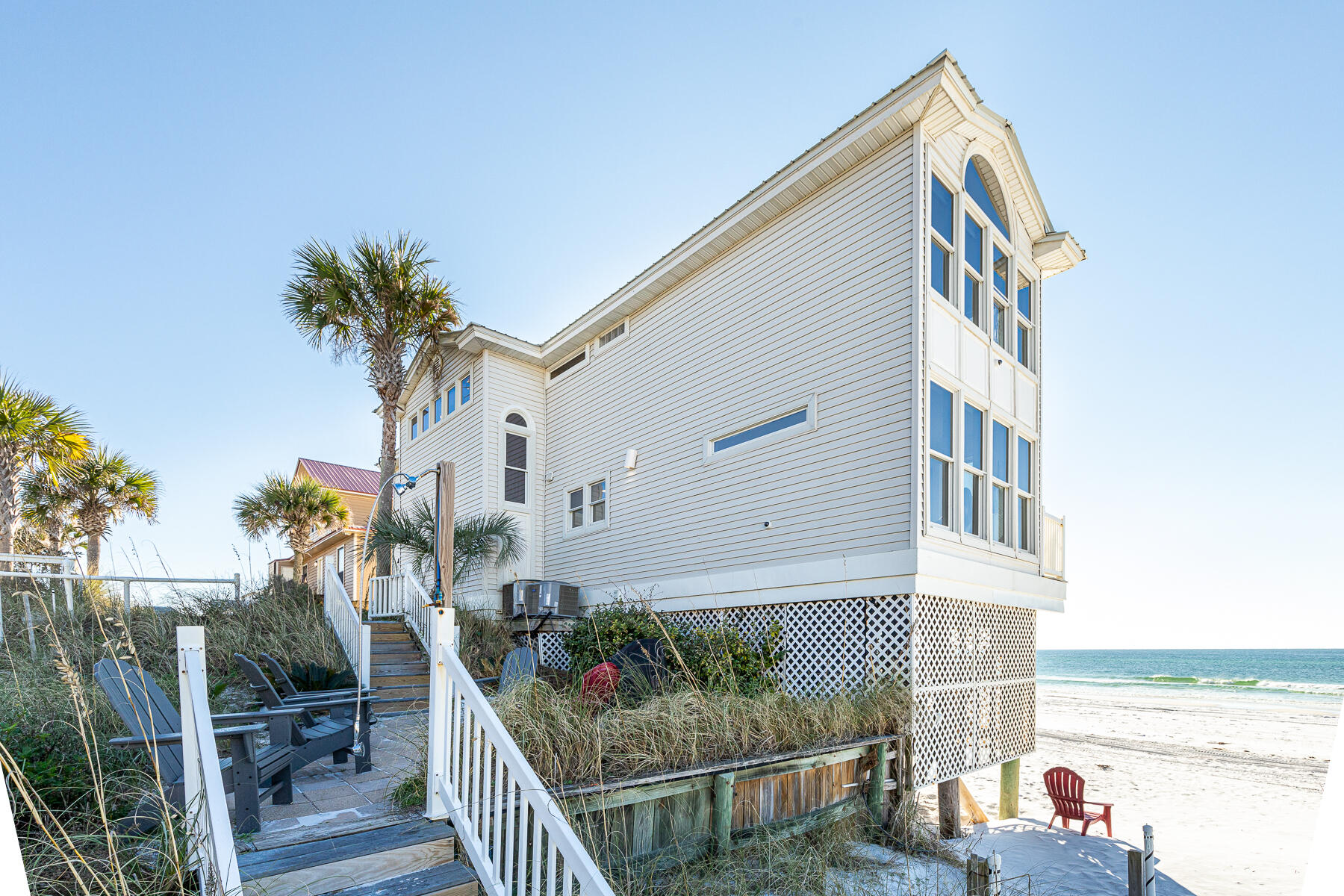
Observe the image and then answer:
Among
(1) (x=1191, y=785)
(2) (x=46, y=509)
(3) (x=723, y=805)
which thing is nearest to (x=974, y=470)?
(3) (x=723, y=805)

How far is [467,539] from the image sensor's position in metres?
11.9

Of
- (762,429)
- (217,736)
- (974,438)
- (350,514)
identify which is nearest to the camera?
(217,736)

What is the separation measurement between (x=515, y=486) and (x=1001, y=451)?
7883mm

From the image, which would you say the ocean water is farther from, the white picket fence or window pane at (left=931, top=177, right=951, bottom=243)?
the white picket fence

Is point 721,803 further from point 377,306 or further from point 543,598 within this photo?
point 377,306

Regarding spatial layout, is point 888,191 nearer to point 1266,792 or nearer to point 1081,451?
point 1081,451

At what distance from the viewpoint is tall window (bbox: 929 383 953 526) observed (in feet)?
25.1

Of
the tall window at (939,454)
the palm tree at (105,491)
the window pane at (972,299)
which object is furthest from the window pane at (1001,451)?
the palm tree at (105,491)

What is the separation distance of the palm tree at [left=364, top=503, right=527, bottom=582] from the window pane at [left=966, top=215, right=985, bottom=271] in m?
8.19

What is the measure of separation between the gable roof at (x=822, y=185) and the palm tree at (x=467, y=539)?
10.0 ft

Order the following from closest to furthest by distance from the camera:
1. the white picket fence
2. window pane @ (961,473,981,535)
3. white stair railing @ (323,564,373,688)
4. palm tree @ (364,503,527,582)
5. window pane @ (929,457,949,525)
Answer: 1. window pane @ (929,457,949,525)
2. window pane @ (961,473,981,535)
3. white stair railing @ (323,564,373,688)
4. the white picket fence
5. palm tree @ (364,503,527,582)

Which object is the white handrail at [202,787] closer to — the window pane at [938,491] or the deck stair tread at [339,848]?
the deck stair tread at [339,848]

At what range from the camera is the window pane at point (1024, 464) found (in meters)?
9.78

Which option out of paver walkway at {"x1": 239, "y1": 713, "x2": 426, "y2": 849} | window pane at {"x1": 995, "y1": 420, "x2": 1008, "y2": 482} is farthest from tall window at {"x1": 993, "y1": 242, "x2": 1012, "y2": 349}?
paver walkway at {"x1": 239, "y1": 713, "x2": 426, "y2": 849}
